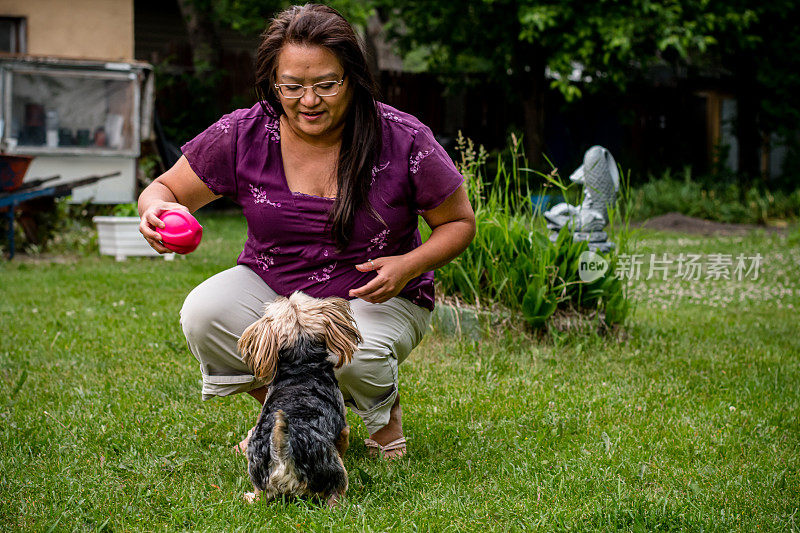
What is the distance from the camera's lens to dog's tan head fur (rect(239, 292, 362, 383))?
2.80m

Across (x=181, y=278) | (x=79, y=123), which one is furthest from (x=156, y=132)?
(x=181, y=278)

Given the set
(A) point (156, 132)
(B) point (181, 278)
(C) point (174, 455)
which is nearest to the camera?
(C) point (174, 455)

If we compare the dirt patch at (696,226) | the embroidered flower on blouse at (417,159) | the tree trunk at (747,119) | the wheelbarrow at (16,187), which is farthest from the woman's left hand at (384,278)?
the tree trunk at (747,119)

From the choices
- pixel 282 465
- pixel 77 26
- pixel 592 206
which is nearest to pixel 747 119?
pixel 77 26

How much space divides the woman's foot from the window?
12446 millimetres

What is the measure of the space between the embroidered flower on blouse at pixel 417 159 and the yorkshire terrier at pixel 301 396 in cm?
59

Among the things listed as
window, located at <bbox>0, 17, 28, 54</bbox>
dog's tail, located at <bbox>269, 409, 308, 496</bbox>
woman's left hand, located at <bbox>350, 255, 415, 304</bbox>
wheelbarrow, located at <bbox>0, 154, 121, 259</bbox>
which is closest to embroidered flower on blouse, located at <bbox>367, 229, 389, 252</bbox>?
woman's left hand, located at <bbox>350, 255, 415, 304</bbox>

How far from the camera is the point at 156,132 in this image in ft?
47.5

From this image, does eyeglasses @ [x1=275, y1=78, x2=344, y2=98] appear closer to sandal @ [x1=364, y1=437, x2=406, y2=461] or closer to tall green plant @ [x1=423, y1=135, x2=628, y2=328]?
sandal @ [x1=364, y1=437, x2=406, y2=461]

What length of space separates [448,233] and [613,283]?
2.47 m

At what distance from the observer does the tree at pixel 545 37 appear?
13.1 metres

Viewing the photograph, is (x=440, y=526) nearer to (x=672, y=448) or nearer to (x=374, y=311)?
(x=374, y=311)

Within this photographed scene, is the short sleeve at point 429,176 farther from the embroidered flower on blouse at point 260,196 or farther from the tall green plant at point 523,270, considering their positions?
the tall green plant at point 523,270

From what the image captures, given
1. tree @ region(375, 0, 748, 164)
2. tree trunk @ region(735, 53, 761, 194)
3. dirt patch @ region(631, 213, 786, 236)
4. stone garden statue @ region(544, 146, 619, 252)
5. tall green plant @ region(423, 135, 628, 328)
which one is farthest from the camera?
tree trunk @ region(735, 53, 761, 194)
